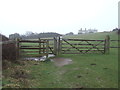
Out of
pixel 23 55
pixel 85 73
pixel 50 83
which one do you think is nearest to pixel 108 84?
Answer: pixel 85 73

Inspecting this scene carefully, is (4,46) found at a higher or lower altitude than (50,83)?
higher

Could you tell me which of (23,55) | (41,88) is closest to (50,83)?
(41,88)

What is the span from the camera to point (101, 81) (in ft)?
19.5

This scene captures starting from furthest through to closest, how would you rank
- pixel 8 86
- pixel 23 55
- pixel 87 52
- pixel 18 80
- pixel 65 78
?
pixel 87 52
pixel 23 55
pixel 65 78
pixel 18 80
pixel 8 86

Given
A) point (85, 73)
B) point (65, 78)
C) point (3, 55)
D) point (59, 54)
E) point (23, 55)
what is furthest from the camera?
point (59, 54)

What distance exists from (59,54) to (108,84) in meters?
8.21

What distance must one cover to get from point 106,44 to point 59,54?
4687 mm

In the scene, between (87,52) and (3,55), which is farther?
(87,52)

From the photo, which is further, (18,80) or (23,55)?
(23,55)

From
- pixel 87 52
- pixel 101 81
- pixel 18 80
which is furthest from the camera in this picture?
pixel 87 52

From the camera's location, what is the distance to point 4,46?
306 inches

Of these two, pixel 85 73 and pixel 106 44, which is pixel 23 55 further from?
pixel 106 44

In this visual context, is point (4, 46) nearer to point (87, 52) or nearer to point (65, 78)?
point (65, 78)

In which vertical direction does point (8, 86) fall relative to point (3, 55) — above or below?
below
